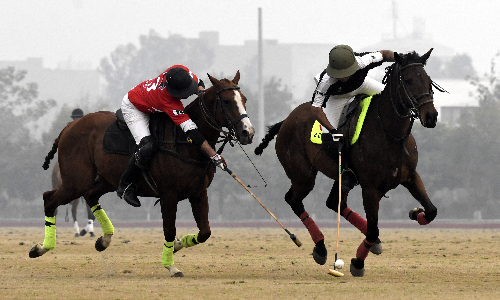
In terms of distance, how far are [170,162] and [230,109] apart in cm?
108

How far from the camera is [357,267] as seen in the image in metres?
10.5

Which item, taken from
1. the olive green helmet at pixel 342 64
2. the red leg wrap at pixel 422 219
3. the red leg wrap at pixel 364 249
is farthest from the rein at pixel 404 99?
the red leg wrap at pixel 364 249

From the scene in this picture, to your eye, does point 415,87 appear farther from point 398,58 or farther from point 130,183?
point 130,183

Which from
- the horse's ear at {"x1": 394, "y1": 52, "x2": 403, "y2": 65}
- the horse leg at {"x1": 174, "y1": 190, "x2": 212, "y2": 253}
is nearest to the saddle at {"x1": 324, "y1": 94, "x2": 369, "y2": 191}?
the horse's ear at {"x1": 394, "y1": 52, "x2": 403, "y2": 65}

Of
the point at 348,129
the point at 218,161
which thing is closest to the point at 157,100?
the point at 218,161

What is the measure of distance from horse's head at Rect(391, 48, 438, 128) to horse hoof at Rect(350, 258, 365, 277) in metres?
1.93

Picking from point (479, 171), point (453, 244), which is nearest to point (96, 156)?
point (453, 244)

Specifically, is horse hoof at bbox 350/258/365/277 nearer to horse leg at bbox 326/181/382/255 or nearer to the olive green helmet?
horse leg at bbox 326/181/382/255

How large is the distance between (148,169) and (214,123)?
3.46 feet

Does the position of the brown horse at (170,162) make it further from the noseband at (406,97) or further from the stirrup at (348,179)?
the noseband at (406,97)

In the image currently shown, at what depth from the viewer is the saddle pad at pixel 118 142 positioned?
11.2 meters

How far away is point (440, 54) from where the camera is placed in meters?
151

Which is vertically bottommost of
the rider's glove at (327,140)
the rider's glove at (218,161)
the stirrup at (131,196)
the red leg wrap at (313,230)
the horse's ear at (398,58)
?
the red leg wrap at (313,230)

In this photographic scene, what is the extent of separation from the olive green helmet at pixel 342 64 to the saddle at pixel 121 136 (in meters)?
2.28
